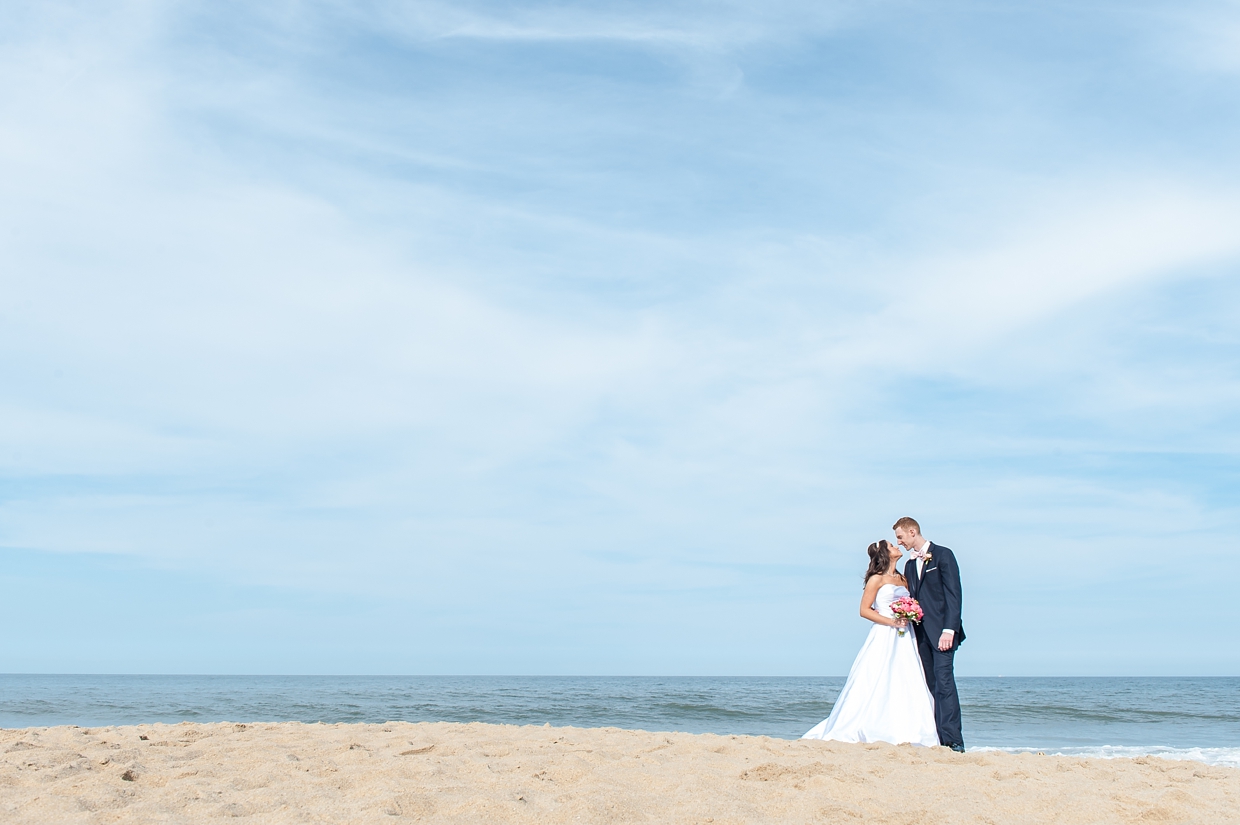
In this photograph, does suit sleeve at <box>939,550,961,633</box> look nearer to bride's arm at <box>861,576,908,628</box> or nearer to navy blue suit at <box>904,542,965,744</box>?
navy blue suit at <box>904,542,965,744</box>

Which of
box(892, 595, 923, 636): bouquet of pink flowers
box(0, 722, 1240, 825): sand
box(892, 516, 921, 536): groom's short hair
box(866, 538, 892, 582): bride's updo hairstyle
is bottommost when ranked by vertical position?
box(0, 722, 1240, 825): sand

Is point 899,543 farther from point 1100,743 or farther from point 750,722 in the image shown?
point 750,722

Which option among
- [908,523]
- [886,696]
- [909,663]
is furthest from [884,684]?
[908,523]

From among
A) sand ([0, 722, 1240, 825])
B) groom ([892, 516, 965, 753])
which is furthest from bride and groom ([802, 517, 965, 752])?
sand ([0, 722, 1240, 825])

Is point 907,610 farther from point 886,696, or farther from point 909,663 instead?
point 886,696

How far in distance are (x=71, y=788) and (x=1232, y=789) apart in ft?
20.0

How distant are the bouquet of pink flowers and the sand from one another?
1380 millimetres

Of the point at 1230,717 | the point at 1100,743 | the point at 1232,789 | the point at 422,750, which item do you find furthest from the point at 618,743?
the point at 1230,717

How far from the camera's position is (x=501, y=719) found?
1733 centimetres

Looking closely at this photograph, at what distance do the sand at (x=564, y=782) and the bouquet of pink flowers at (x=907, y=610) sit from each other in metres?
1.38

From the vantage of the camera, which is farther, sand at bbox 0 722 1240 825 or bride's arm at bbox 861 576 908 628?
bride's arm at bbox 861 576 908 628

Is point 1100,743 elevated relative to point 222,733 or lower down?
lower down

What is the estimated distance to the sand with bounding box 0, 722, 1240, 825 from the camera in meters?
3.76

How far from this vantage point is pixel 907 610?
23.9 feet
